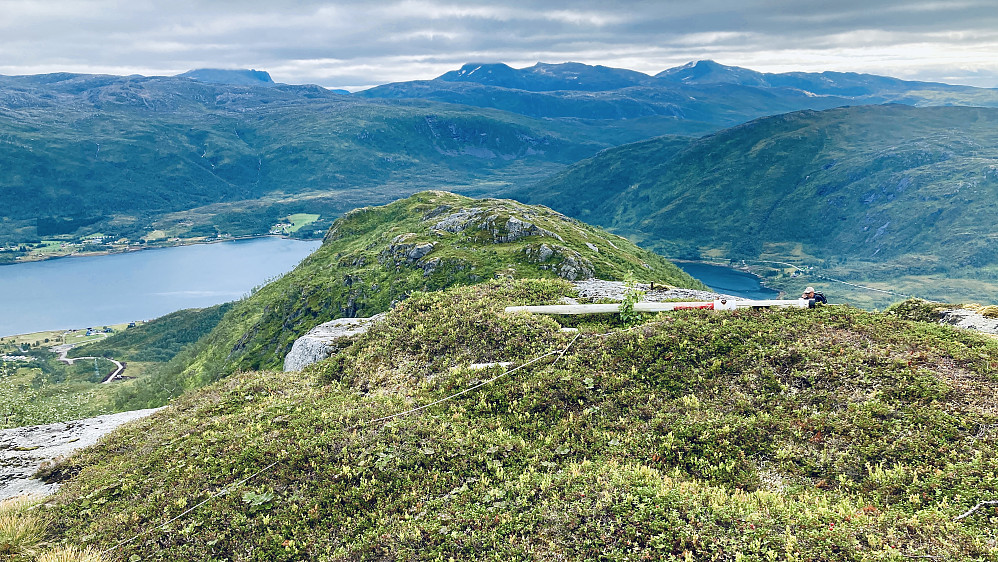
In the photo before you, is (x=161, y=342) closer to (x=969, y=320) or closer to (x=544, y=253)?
(x=544, y=253)

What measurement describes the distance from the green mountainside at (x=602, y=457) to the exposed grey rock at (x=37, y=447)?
92cm

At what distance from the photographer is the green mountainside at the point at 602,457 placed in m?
11.6

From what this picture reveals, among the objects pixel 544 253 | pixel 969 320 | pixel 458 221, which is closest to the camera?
pixel 969 320

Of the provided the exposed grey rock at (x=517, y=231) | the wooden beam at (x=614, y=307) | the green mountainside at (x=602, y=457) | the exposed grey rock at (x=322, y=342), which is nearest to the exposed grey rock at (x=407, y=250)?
the exposed grey rock at (x=517, y=231)

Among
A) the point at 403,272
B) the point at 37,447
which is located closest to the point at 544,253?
the point at 403,272

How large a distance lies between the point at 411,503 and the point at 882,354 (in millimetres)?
16202

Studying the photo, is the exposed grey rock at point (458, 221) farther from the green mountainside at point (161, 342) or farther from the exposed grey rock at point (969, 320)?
the green mountainside at point (161, 342)

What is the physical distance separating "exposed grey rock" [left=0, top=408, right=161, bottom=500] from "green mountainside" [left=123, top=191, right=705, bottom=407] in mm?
43082

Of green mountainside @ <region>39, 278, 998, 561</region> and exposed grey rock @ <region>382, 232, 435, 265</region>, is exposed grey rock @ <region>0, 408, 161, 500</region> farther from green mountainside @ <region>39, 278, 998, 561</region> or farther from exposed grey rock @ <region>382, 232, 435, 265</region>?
exposed grey rock @ <region>382, 232, 435, 265</region>

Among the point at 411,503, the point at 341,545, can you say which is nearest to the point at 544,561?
the point at 411,503

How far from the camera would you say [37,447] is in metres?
20.4

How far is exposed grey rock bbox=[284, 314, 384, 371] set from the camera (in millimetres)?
27922

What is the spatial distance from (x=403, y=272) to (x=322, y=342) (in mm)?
50736

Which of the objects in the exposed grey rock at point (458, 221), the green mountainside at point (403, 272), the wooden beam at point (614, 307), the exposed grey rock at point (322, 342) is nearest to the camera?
the wooden beam at point (614, 307)
